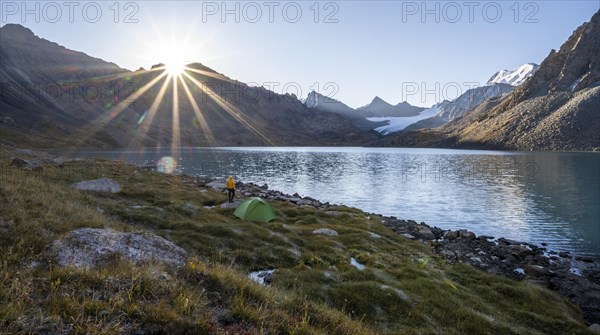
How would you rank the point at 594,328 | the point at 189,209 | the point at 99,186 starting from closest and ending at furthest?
the point at 594,328
the point at 189,209
the point at 99,186

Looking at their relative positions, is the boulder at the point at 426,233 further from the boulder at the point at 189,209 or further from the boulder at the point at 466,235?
the boulder at the point at 189,209

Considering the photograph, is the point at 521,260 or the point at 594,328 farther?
the point at 521,260

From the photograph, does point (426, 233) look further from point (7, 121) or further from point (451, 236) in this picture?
point (7, 121)

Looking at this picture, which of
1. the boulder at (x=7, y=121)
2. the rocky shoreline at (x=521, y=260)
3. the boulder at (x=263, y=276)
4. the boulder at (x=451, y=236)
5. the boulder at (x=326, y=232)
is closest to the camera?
the boulder at (x=263, y=276)

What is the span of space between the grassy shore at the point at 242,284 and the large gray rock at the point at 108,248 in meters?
0.50

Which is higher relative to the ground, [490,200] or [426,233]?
[490,200]

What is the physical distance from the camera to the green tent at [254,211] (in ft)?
81.7

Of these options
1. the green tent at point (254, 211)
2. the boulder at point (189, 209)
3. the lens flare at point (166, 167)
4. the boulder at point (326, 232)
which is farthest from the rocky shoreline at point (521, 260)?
the lens flare at point (166, 167)

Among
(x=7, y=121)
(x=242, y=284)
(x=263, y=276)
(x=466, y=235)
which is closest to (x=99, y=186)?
(x=263, y=276)

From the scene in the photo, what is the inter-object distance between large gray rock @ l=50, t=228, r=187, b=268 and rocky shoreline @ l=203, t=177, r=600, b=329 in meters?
17.2

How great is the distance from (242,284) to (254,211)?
1663cm

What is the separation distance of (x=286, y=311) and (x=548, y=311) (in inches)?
523

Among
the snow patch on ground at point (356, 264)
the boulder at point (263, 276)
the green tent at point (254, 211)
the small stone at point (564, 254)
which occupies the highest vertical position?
the green tent at point (254, 211)

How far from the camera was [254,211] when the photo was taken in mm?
25297
